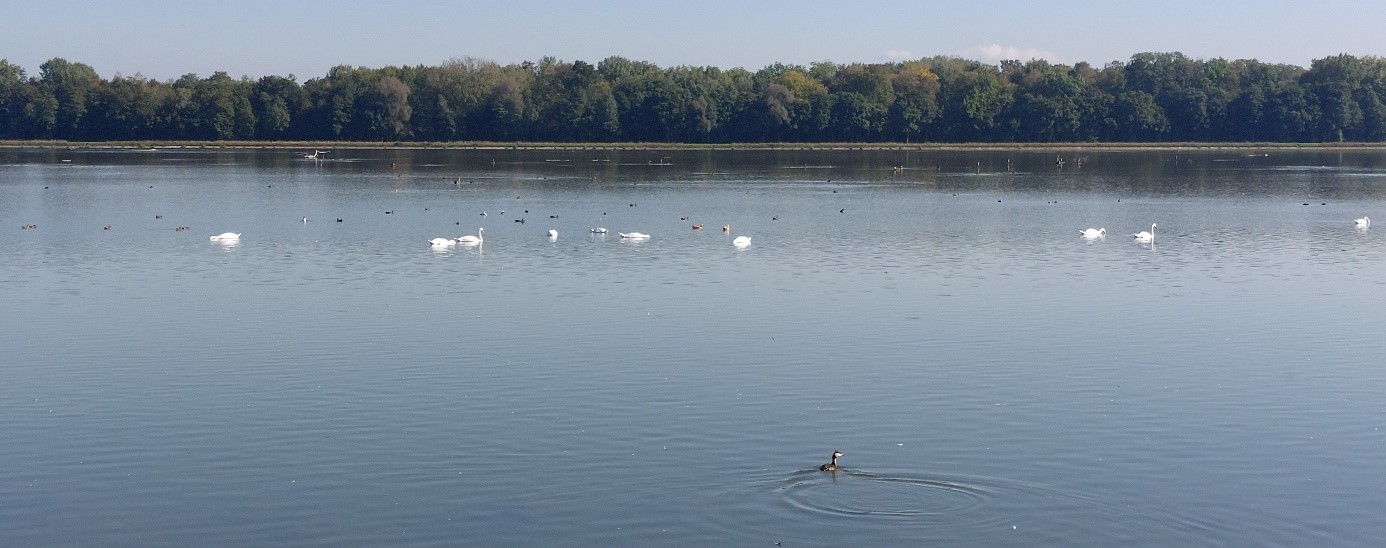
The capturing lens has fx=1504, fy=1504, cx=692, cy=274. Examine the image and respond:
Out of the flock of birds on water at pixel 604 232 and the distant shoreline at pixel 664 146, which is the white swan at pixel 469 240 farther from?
the distant shoreline at pixel 664 146

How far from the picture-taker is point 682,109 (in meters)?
152

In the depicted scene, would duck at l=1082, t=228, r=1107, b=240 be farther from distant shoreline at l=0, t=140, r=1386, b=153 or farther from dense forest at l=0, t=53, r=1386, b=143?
dense forest at l=0, t=53, r=1386, b=143

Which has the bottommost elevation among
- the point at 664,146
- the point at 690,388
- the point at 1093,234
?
the point at 690,388

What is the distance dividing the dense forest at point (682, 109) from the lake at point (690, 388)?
354 feet

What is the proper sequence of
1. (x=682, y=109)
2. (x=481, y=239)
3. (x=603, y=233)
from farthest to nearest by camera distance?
(x=682, y=109) → (x=603, y=233) → (x=481, y=239)

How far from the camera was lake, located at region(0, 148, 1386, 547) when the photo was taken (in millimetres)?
14289

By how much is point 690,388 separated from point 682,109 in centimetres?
13291

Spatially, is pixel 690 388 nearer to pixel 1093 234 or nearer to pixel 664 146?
pixel 1093 234

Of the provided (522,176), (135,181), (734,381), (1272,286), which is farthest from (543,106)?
(734,381)

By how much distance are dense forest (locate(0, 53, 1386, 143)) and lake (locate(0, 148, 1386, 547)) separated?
107963 mm

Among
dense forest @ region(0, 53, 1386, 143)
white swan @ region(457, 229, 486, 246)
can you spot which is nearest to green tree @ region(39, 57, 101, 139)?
dense forest @ region(0, 53, 1386, 143)

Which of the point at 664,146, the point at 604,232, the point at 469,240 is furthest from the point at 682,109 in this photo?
the point at 469,240

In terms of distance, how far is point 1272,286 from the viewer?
31922 mm

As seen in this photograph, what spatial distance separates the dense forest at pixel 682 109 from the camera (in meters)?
152
